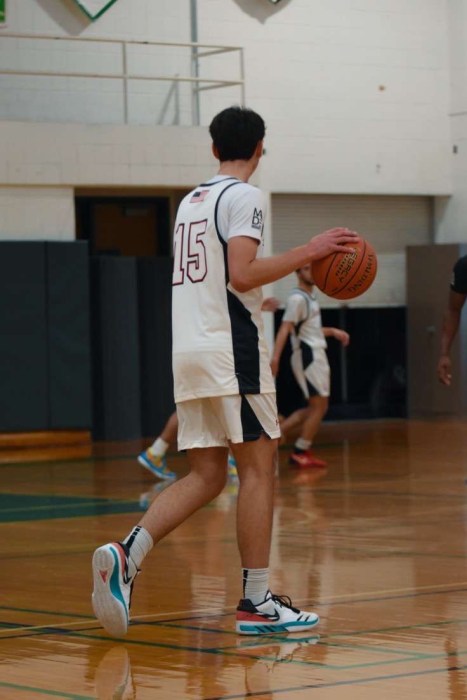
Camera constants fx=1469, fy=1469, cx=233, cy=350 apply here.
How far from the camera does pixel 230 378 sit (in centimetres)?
616

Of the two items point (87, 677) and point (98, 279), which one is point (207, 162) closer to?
point (98, 279)

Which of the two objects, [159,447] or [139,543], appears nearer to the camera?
[139,543]

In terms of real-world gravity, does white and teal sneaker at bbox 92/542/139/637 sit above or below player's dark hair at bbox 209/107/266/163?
below

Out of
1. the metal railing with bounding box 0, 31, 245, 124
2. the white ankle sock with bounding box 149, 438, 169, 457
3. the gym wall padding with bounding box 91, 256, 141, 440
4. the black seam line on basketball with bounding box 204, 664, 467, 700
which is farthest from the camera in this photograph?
the gym wall padding with bounding box 91, 256, 141, 440

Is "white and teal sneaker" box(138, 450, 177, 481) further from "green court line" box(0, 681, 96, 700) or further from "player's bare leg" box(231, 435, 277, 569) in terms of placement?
"green court line" box(0, 681, 96, 700)

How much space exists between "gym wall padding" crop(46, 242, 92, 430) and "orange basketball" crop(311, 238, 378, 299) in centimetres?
1193

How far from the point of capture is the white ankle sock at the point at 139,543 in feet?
20.0

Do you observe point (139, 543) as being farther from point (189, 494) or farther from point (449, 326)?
point (449, 326)

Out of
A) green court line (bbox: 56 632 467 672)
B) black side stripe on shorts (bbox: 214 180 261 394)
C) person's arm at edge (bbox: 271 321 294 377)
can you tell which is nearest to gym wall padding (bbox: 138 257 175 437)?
person's arm at edge (bbox: 271 321 294 377)

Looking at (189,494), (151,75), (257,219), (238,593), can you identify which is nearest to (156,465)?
(238,593)

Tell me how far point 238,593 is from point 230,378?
58.4 inches

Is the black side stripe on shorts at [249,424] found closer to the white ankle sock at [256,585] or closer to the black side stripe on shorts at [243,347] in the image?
the black side stripe on shorts at [243,347]

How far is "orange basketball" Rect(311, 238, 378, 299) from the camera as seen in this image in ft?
20.7

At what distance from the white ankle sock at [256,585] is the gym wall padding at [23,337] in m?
12.1
